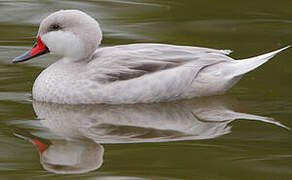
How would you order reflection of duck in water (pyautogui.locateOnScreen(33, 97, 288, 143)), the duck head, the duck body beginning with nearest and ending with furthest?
reflection of duck in water (pyautogui.locateOnScreen(33, 97, 288, 143))
the duck body
the duck head

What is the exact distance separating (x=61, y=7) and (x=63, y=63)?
11.8ft

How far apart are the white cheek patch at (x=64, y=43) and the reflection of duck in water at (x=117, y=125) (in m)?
0.68

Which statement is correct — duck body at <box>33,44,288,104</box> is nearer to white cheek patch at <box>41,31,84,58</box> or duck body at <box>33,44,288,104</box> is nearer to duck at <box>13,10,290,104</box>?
duck at <box>13,10,290,104</box>

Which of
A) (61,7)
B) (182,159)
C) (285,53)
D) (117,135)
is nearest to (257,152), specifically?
(182,159)

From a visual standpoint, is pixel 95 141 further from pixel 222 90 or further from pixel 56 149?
pixel 222 90

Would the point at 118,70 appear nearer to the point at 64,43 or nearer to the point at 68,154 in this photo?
the point at 64,43

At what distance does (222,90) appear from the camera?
9695 mm

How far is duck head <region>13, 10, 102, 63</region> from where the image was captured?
9453 mm

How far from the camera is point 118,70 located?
9289 millimetres

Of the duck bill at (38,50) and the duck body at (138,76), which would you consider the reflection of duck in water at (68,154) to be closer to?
the duck body at (138,76)

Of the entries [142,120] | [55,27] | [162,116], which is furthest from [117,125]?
[55,27]

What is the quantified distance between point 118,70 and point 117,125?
966mm

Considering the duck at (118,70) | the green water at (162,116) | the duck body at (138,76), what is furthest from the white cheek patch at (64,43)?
the green water at (162,116)

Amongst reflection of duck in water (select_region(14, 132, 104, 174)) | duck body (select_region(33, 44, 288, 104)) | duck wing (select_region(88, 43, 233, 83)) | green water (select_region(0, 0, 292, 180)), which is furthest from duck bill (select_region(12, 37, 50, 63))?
reflection of duck in water (select_region(14, 132, 104, 174))
